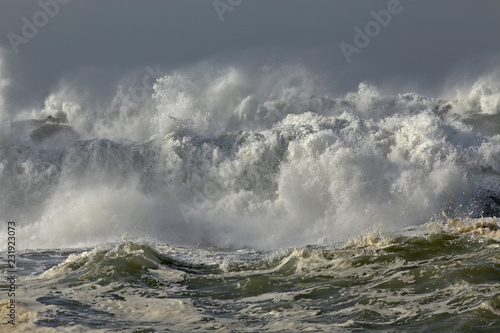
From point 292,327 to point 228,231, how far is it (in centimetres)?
936

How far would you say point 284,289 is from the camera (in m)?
7.41

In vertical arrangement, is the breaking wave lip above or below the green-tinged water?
above

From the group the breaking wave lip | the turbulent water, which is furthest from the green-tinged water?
the breaking wave lip

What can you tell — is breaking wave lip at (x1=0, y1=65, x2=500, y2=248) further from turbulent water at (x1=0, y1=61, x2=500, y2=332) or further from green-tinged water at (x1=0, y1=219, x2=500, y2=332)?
green-tinged water at (x1=0, y1=219, x2=500, y2=332)

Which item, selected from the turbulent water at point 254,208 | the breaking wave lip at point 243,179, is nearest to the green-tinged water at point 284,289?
the turbulent water at point 254,208

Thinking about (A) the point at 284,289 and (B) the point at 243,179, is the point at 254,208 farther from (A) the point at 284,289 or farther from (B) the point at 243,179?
(A) the point at 284,289

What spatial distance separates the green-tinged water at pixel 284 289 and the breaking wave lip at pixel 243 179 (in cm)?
458

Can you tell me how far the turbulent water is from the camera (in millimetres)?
6566

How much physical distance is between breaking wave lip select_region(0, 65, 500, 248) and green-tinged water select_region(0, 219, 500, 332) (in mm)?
4580

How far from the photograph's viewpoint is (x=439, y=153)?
17016 mm

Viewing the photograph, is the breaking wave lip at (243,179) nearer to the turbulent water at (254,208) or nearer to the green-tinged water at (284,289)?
the turbulent water at (254,208)

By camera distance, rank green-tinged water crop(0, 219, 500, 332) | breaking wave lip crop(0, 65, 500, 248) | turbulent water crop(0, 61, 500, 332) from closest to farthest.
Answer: green-tinged water crop(0, 219, 500, 332), turbulent water crop(0, 61, 500, 332), breaking wave lip crop(0, 65, 500, 248)

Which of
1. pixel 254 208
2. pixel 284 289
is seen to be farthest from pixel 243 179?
pixel 284 289

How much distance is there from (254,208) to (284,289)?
8809mm
